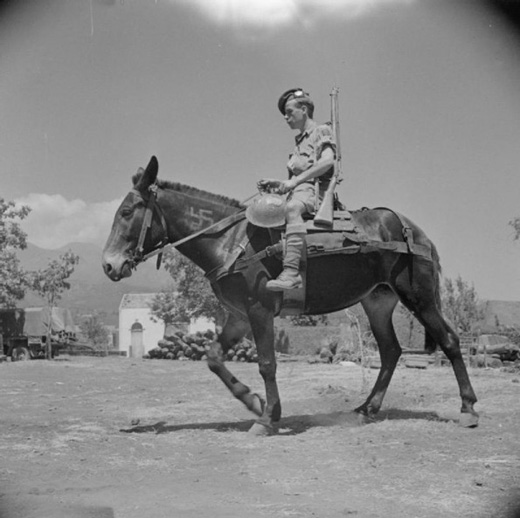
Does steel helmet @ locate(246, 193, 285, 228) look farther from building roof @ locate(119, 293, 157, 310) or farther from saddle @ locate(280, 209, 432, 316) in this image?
building roof @ locate(119, 293, 157, 310)

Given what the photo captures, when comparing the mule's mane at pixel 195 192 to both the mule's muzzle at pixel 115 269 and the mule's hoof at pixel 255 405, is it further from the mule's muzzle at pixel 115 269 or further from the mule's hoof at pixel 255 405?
the mule's hoof at pixel 255 405

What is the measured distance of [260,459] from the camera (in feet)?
16.6

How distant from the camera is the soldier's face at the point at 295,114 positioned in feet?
21.7

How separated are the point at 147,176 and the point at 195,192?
1.85 feet

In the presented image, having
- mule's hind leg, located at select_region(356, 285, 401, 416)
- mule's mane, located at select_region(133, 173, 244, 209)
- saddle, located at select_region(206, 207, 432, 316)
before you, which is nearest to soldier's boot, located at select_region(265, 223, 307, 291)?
saddle, located at select_region(206, 207, 432, 316)

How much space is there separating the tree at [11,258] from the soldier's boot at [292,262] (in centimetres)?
2279

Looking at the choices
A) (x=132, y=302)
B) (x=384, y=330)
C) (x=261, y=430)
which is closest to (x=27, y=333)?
(x=384, y=330)

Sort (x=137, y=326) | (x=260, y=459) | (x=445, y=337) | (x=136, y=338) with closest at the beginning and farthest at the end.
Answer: (x=260, y=459)
(x=445, y=337)
(x=136, y=338)
(x=137, y=326)

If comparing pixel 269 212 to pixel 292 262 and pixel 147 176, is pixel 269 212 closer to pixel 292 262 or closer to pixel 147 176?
pixel 292 262

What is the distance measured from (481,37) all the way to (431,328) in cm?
309

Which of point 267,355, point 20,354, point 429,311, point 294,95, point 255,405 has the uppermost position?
point 294,95

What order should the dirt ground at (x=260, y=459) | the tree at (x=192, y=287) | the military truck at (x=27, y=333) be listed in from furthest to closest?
the tree at (x=192, y=287), the military truck at (x=27, y=333), the dirt ground at (x=260, y=459)

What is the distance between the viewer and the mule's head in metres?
6.26

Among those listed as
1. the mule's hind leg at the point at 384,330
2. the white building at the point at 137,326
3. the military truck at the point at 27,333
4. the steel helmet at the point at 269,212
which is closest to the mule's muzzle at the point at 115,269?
the steel helmet at the point at 269,212
